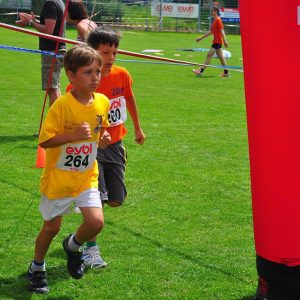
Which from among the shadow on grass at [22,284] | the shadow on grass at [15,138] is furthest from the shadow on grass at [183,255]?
the shadow on grass at [15,138]

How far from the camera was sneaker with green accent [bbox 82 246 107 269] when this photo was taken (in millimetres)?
4918

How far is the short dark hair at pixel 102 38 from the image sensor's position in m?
4.82

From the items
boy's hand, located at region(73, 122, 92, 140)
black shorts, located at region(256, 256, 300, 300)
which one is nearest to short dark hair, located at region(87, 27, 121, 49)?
boy's hand, located at region(73, 122, 92, 140)

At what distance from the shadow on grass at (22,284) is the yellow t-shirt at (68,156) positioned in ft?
2.12

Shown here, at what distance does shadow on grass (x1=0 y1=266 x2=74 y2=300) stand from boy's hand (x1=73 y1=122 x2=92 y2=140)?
1029mm

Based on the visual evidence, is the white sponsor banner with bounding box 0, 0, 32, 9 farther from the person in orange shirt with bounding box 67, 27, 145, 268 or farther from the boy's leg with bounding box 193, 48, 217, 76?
the person in orange shirt with bounding box 67, 27, 145, 268

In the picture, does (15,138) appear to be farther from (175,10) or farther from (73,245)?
(175,10)

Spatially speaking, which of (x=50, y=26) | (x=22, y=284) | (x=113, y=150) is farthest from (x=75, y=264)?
(x=50, y=26)

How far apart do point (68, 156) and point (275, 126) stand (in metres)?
1.65

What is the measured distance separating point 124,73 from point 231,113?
7435 mm

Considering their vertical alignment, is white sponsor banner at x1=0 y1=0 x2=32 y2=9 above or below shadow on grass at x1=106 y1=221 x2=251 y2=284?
above

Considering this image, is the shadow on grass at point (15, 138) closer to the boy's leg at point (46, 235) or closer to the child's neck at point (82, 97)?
the boy's leg at point (46, 235)

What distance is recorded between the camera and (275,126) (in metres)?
3.00

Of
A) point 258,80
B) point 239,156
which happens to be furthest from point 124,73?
point 239,156
